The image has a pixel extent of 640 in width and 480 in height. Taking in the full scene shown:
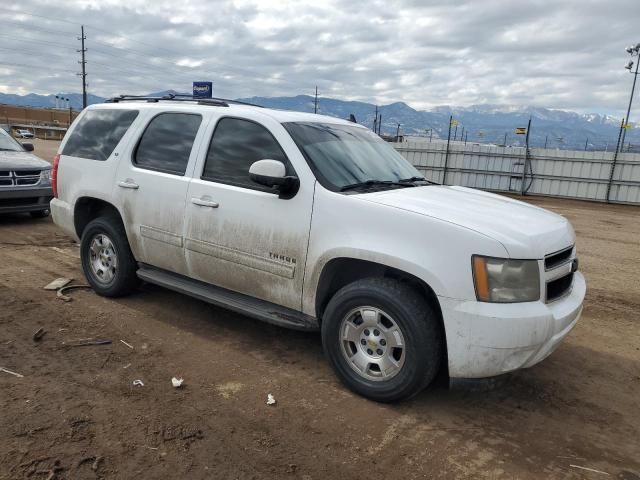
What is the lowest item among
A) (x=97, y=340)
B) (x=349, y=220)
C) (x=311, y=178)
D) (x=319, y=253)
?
(x=97, y=340)

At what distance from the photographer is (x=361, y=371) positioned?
3469 millimetres

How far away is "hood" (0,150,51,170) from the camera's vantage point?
855 centimetres

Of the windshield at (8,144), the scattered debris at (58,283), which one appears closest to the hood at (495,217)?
the scattered debris at (58,283)

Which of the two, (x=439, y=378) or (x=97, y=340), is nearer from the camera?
(x=439, y=378)

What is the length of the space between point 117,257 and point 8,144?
20.9 ft

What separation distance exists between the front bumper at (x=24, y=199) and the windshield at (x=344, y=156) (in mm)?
6639

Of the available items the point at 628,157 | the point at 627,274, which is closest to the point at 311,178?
the point at 627,274

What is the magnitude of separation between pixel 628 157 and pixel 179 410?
2069 centimetres

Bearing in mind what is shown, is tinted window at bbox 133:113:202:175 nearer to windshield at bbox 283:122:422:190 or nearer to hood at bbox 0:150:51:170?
windshield at bbox 283:122:422:190

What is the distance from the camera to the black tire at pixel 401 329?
10.3ft

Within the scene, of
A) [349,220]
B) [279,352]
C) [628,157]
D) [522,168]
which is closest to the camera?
Answer: [349,220]

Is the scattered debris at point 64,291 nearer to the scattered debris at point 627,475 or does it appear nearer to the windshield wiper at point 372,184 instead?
the windshield wiper at point 372,184

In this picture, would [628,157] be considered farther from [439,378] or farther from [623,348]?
[439,378]

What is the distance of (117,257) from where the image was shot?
4996 millimetres
